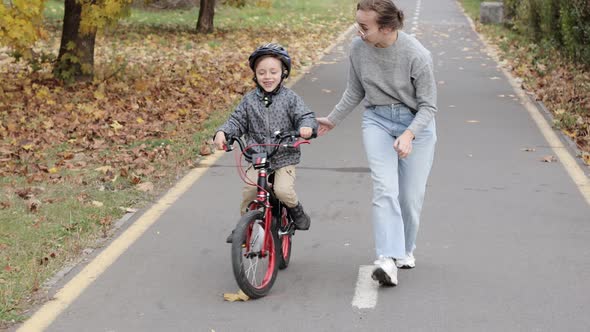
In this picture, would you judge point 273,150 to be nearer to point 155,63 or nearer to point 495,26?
point 155,63

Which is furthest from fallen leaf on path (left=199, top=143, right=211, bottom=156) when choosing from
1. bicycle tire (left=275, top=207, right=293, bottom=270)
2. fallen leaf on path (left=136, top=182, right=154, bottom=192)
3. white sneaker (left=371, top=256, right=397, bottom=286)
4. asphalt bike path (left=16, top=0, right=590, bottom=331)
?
white sneaker (left=371, top=256, right=397, bottom=286)

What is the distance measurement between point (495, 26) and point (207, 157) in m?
20.2

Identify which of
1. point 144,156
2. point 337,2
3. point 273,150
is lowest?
point 337,2

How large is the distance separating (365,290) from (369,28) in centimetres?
153

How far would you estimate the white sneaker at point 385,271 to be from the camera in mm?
6020

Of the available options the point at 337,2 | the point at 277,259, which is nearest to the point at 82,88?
the point at 277,259

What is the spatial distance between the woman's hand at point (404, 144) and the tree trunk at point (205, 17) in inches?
824

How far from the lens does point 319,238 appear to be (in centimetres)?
734

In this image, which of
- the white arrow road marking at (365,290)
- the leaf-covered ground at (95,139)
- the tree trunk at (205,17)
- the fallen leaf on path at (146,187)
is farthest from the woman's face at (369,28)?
the tree trunk at (205,17)

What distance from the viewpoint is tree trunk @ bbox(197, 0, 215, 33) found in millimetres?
26328

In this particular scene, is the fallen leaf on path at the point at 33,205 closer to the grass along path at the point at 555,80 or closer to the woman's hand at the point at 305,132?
the woman's hand at the point at 305,132

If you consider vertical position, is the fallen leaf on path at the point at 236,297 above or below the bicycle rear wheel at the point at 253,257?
below

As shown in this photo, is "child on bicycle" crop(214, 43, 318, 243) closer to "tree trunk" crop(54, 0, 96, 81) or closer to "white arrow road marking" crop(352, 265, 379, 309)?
"white arrow road marking" crop(352, 265, 379, 309)

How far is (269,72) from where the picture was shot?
19.4ft
